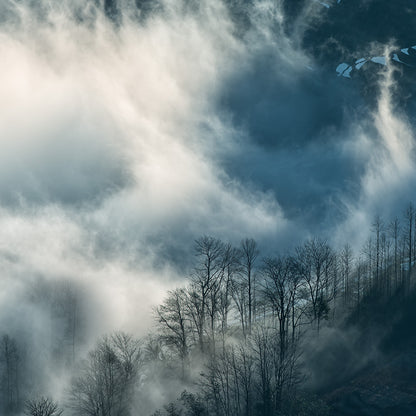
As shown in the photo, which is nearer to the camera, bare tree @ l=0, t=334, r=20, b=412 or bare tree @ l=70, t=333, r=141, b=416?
bare tree @ l=70, t=333, r=141, b=416

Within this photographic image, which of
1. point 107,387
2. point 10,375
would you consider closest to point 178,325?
point 107,387

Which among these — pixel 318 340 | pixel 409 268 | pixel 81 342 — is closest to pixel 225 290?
pixel 318 340

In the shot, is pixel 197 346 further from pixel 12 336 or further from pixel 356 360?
pixel 12 336

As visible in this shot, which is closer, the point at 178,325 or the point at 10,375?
the point at 178,325

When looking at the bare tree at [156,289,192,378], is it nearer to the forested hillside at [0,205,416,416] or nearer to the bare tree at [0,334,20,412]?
the forested hillside at [0,205,416,416]

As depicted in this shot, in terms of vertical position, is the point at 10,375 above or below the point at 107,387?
below

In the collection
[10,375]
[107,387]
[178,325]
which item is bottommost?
[10,375]

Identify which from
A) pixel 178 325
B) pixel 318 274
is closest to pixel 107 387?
pixel 178 325

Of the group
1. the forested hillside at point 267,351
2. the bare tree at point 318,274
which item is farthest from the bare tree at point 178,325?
the bare tree at point 318,274

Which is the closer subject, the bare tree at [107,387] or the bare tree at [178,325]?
the bare tree at [107,387]

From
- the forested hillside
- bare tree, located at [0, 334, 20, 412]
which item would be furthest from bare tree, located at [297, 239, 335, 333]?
bare tree, located at [0, 334, 20, 412]

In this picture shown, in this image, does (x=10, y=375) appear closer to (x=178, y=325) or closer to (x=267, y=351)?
(x=178, y=325)

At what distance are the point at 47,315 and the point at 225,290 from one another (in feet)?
241

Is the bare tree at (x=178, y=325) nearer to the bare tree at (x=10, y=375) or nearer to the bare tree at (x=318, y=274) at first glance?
the bare tree at (x=318, y=274)
